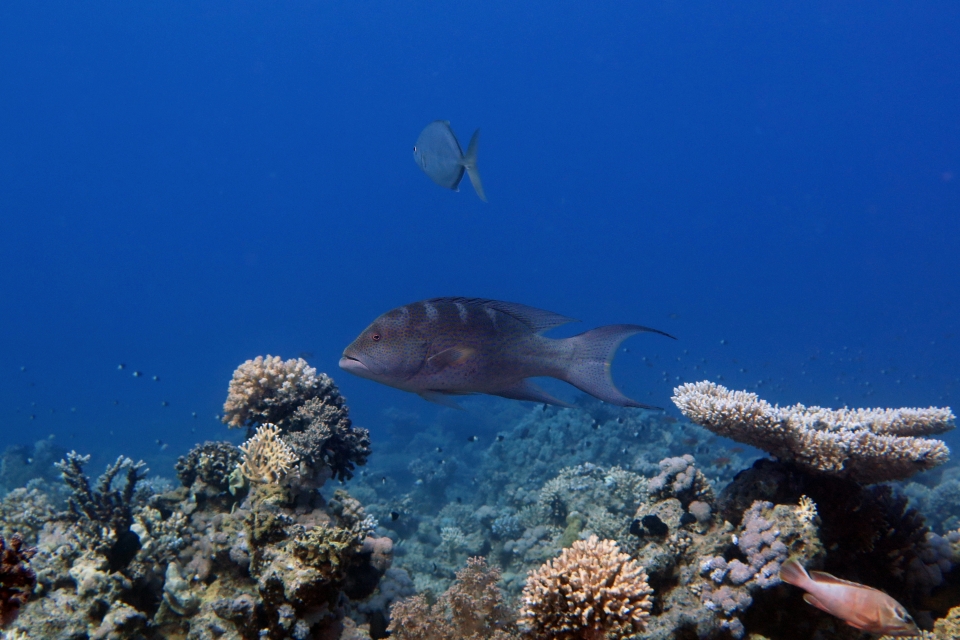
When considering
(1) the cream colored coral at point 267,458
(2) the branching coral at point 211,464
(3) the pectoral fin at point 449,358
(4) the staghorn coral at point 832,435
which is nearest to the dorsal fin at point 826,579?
(4) the staghorn coral at point 832,435

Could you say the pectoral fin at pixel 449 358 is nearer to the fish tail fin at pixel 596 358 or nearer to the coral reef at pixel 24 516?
the fish tail fin at pixel 596 358

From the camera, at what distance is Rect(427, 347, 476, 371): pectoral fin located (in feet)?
9.46

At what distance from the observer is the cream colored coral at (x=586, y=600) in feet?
9.95

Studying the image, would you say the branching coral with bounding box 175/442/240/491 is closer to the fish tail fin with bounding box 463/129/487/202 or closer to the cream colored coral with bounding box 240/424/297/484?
the cream colored coral with bounding box 240/424/297/484

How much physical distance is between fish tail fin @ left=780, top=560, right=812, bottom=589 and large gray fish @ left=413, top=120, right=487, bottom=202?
3.88 m

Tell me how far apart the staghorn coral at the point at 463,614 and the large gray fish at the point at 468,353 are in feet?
5.63

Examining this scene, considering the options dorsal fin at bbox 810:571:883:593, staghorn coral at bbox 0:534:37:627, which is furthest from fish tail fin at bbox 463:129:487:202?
staghorn coral at bbox 0:534:37:627

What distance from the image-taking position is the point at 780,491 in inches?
164

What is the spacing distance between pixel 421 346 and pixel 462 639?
7.45ft

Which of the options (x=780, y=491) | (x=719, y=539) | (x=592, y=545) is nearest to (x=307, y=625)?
(x=592, y=545)

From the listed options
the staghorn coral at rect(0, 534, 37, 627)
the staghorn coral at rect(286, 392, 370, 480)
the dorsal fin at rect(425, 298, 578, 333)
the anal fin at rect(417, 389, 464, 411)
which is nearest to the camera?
the staghorn coral at rect(0, 534, 37, 627)

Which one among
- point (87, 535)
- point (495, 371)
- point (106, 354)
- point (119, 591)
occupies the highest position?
point (106, 354)

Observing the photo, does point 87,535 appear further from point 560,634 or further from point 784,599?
point 784,599

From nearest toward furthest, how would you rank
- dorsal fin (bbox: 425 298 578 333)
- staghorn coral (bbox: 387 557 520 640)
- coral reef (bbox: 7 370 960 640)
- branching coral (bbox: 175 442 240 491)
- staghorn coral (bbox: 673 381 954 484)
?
1. dorsal fin (bbox: 425 298 578 333)
2. coral reef (bbox: 7 370 960 640)
3. staghorn coral (bbox: 387 557 520 640)
4. staghorn coral (bbox: 673 381 954 484)
5. branching coral (bbox: 175 442 240 491)
